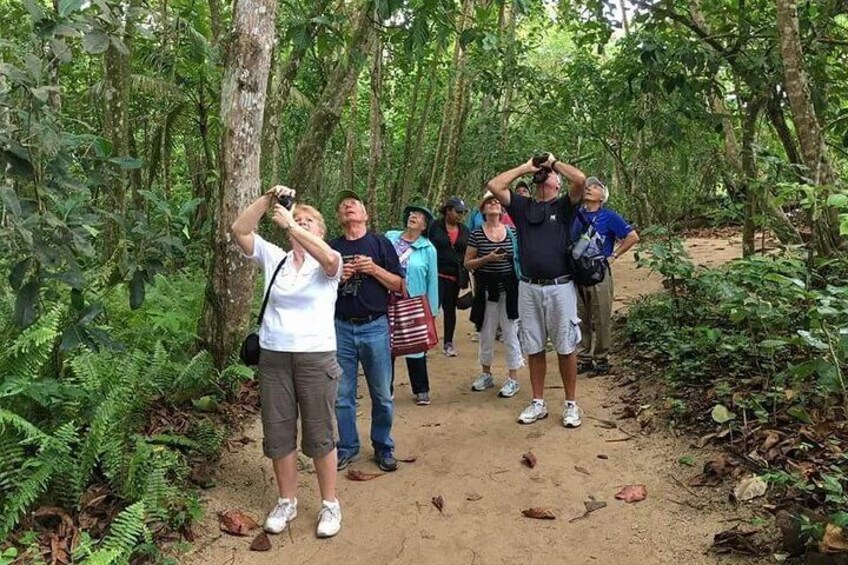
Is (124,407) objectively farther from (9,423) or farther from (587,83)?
(587,83)

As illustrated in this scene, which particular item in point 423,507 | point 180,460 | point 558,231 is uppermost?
point 558,231

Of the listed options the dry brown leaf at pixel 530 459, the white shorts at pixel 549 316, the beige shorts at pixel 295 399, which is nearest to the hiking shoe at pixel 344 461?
the beige shorts at pixel 295 399

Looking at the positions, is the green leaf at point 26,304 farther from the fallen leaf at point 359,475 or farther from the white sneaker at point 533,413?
the white sneaker at point 533,413

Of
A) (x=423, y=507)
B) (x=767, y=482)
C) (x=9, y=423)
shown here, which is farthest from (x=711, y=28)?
(x=9, y=423)

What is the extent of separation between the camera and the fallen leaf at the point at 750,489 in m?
3.92

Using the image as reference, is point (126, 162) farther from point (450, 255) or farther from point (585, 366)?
point (585, 366)

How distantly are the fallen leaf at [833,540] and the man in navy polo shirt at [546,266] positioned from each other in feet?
7.93

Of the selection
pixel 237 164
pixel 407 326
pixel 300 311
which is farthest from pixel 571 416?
pixel 237 164

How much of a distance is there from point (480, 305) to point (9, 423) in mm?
4142

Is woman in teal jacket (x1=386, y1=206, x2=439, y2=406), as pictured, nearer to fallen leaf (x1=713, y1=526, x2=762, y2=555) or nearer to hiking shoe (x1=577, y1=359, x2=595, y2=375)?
hiking shoe (x1=577, y1=359, x2=595, y2=375)

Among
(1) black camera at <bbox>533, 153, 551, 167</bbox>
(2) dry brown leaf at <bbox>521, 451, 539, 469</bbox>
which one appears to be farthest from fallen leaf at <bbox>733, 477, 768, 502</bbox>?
(1) black camera at <bbox>533, 153, 551, 167</bbox>

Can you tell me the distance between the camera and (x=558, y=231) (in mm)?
5266

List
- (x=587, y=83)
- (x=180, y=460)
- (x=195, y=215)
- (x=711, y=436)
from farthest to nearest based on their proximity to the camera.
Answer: (x=587, y=83) → (x=195, y=215) → (x=711, y=436) → (x=180, y=460)

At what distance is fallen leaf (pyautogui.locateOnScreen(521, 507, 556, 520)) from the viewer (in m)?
4.11
